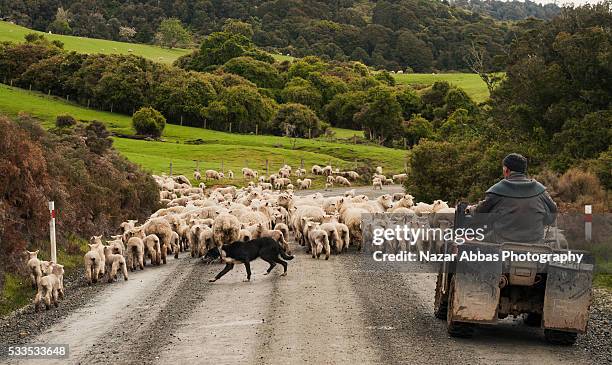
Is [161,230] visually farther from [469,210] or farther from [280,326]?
[469,210]

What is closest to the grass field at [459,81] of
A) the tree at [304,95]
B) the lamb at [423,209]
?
the tree at [304,95]

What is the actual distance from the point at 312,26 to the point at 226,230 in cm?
16598

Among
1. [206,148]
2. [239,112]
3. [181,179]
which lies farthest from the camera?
[239,112]

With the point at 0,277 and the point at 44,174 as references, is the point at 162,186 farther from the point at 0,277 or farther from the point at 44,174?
the point at 0,277

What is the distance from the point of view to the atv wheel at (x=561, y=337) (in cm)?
1152

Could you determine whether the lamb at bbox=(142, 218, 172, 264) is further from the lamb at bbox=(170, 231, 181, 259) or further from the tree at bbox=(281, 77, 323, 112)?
the tree at bbox=(281, 77, 323, 112)

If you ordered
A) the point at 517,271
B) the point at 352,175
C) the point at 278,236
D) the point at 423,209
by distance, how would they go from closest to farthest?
the point at 517,271 → the point at 278,236 → the point at 423,209 → the point at 352,175

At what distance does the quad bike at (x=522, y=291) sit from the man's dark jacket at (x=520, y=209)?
0.87 ft

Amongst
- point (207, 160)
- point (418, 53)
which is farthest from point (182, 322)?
point (418, 53)

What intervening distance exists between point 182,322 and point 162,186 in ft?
102

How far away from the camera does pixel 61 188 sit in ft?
78.1

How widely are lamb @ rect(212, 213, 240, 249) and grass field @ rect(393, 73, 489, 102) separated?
96595 millimetres

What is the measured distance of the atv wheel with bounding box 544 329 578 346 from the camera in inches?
454

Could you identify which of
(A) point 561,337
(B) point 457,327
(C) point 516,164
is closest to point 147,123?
(B) point 457,327
